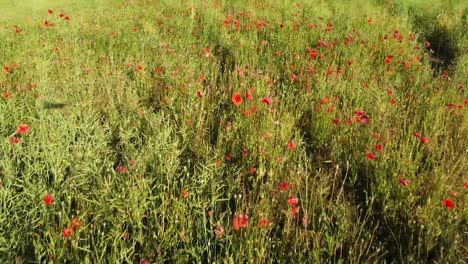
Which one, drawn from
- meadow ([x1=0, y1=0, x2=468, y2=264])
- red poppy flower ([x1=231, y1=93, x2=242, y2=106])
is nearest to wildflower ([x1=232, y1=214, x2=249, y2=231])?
meadow ([x1=0, y1=0, x2=468, y2=264])

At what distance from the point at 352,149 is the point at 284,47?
2712 millimetres

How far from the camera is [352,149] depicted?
2.67m

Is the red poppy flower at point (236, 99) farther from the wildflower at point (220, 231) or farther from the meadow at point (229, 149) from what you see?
the wildflower at point (220, 231)

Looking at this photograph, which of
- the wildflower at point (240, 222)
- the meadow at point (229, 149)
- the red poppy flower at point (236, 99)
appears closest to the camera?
the wildflower at point (240, 222)

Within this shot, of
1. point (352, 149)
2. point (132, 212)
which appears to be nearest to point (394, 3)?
point (352, 149)

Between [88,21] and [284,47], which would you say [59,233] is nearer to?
[284,47]

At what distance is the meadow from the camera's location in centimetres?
181

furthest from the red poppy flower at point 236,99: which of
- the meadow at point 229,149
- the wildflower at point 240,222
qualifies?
the wildflower at point 240,222

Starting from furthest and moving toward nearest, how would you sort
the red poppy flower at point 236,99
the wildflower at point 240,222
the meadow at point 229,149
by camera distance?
the red poppy flower at point 236,99
the meadow at point 229,149
the wildflower at point 240,222

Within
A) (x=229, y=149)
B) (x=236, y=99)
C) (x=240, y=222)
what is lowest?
(x=229, y=149)

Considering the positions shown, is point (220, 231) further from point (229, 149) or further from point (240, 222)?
point (229, 149)

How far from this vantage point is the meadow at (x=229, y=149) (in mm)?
1812

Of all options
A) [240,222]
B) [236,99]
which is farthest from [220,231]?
[236,99]

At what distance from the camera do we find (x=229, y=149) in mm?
2713
